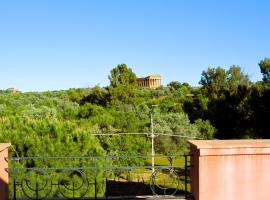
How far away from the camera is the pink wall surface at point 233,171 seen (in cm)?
531

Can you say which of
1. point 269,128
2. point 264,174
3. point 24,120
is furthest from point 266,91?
point 264,174

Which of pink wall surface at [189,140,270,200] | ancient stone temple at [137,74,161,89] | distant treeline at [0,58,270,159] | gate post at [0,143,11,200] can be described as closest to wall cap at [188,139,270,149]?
pink wall surface at [189,140,270,200]

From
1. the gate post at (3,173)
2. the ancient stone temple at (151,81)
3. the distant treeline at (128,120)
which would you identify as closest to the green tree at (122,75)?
the distant treeline at (128,120)

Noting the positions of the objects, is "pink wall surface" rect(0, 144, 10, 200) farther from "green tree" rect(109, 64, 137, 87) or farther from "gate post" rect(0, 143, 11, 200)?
"green tree" rect(109, 64, 137, 87)

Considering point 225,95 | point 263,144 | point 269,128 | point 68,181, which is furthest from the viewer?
point 225,95

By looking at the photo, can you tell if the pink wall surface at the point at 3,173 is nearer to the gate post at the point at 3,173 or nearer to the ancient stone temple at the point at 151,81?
the gate post at the point at 3,173

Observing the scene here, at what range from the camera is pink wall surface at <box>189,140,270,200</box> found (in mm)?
5312

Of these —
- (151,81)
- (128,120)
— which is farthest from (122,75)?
(151,81)

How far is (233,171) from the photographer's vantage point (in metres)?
5.34

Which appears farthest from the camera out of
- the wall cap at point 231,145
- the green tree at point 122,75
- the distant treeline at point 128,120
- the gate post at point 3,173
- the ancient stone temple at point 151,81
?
the ancient stone temple at point 151,81

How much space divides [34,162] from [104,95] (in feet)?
119

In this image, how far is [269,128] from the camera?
3003cm

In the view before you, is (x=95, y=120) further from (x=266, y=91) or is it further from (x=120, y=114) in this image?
(x=266, y=91)

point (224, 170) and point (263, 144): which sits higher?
point (263, 144)
